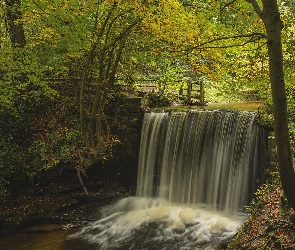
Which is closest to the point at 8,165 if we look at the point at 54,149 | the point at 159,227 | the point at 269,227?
the point at 54,149

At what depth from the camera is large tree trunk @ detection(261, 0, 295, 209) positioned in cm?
385

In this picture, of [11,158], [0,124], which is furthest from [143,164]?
[0,124]

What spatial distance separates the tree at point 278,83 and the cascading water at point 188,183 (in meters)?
4.25

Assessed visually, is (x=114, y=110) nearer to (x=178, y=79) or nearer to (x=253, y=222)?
(x=178, y=79)

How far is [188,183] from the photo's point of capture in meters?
10.2

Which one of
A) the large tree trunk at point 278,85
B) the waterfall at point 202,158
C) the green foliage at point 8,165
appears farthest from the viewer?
the green foliage at point 8,165

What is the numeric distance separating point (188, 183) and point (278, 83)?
6.78 metres

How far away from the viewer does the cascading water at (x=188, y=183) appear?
8458 mm

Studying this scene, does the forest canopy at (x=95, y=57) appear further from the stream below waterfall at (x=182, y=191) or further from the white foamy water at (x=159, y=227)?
the white foamy water at (x=159, y=227)

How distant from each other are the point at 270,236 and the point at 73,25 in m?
6.70

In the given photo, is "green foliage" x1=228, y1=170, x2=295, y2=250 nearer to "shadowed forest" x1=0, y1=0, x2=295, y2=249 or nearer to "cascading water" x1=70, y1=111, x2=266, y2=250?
"shadowed forest" x1=0, y1=0, x2=295, y2=249

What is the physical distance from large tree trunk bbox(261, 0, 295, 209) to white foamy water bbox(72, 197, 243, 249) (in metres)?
4.21

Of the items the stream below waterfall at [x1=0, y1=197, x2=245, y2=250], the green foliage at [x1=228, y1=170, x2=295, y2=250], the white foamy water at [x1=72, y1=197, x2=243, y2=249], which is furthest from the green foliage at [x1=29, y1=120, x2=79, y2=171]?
the green foliage at [x1=228, y1=170, x2=295, y2=250]

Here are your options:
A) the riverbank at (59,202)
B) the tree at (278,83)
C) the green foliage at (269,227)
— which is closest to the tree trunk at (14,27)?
the riverbank at (59,202)
